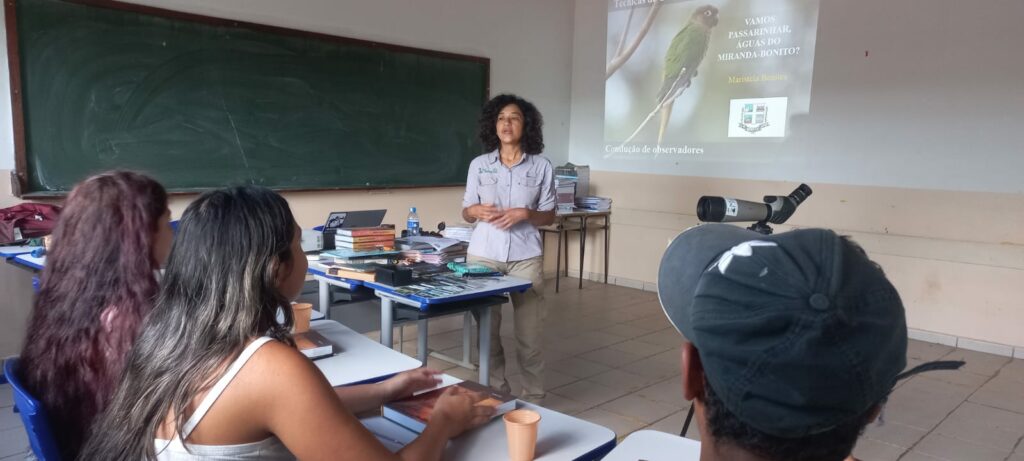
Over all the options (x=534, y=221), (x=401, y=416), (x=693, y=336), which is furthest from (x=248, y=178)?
(x=693, y=336)

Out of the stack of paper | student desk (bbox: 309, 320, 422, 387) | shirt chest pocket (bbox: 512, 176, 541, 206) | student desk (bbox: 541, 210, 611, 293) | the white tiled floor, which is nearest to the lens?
student desk (bbox: 309, 320, 422, 387)

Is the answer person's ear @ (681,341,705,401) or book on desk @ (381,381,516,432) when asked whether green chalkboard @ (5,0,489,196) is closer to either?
book on desk @ (381,381,516,432)

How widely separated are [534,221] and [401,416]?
2069 millimetres

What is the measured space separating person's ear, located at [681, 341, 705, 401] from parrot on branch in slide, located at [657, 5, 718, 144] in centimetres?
538

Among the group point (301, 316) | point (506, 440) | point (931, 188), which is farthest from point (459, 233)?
point (931, 188)

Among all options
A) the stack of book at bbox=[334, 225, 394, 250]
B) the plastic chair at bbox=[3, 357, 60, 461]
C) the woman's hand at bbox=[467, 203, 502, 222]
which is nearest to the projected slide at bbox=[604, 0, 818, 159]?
the woman's hand at bbox=[467, 203, 502, 222]

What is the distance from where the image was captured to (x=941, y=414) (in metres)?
3.39

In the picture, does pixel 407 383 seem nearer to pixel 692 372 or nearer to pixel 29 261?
pixel 692 372

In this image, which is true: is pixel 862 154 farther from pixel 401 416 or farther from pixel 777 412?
pixel 777 412

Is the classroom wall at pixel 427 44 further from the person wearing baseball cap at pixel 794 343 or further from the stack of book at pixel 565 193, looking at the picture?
the person wearing baseball cap at pixel 794 343

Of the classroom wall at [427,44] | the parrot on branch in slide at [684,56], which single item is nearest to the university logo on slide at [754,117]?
the parrot on branch in slide at [684,56]

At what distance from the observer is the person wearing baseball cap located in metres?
0.55

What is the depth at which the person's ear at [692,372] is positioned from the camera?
2.12 feet

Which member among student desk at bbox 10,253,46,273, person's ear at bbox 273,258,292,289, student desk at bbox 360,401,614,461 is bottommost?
student desk at bbox 360,401,614,461
